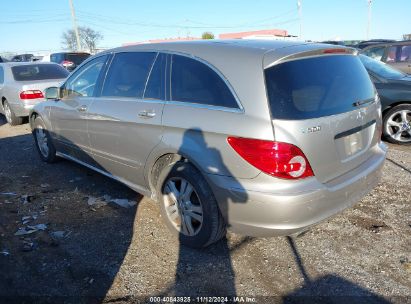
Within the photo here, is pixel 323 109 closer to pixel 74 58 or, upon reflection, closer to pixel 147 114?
pixel 147 114

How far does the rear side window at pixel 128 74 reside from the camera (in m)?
3.70

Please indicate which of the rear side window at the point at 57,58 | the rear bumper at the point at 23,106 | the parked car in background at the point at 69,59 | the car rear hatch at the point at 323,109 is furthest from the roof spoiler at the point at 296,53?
the rear side window at the point at 57,58

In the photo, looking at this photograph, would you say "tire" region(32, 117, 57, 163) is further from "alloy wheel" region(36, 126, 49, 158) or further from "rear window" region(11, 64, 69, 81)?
"rear window" region(11, 64, 69, 81)

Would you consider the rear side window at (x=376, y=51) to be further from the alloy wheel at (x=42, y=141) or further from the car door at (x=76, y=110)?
the alloy wheel at (x=42, y=141)

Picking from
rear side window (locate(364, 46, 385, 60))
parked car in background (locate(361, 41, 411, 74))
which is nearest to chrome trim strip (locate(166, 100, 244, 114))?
parked car in background (locate(361, 41, 411, 74))

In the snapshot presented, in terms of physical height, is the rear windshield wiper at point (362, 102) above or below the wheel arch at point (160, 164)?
above

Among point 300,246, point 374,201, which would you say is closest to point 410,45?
point 374,201

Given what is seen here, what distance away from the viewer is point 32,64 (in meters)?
9.34

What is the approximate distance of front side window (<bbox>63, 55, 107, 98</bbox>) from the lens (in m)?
4.43

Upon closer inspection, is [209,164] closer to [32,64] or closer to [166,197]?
[166,197]

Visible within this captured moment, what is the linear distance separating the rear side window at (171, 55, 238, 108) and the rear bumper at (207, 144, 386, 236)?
62 centimetres

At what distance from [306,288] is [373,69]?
527 cm

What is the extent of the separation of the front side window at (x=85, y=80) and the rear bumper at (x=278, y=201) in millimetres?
2298

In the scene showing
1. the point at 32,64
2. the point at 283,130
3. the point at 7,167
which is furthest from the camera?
the point at 32,64
